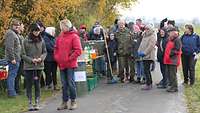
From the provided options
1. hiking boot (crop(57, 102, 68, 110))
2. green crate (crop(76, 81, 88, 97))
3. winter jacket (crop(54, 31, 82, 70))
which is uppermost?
winter jacket (crop(54, 31, 82, 70))

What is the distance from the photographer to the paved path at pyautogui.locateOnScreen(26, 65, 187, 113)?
12.3 metres

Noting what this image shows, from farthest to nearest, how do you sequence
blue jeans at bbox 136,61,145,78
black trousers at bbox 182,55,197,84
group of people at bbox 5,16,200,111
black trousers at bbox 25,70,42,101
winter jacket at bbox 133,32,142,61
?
1. blue jeans at bbox 136,61,145,78
2. winter jacket at bbox 133,32,142,61
3. black trousers at bbox 182,55,197,84
4. black trousers at bbox 25,70,42,101
5. group of people at bbox 5,16,200,111

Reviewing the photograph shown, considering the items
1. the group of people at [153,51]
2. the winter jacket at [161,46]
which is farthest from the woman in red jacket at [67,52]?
the winter jacket at [161,46]

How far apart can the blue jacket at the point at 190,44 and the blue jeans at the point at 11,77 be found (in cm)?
543

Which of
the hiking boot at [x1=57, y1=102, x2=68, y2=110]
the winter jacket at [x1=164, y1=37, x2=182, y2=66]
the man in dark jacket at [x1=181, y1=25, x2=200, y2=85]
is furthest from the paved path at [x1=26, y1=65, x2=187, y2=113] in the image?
the winter jacket at [x1=164, y1=37, x2=182, y2=66]

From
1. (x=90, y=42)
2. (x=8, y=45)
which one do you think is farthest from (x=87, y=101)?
(x=90, y=42)

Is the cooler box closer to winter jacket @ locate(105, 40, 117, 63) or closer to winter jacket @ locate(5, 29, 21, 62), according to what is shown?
winter jacket @ locate(5, 29, 21, 62)

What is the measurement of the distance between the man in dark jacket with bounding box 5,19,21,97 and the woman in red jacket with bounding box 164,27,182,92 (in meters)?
4.27

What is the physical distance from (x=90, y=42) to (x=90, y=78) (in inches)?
76.1

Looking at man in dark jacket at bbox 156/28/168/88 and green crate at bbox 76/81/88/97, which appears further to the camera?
man in dark jacket at bbox 156/28/168/88

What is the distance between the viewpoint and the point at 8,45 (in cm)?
1420

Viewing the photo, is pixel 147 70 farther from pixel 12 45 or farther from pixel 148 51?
pixel 12 45

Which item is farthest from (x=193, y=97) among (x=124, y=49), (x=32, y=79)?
(x=32, y=79)

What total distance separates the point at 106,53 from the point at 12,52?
15.1 ft
